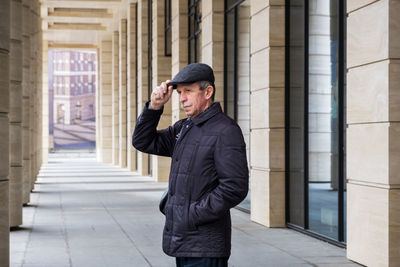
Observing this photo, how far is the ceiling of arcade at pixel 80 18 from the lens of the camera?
1442 inches

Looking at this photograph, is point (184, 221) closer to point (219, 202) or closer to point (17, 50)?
point (219, 202)

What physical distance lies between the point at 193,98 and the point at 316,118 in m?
7.76

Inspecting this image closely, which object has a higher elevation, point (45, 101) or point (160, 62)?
point (160, 62)

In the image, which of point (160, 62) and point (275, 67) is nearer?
point (275, 67)

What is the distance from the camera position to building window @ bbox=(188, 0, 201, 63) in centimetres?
2025

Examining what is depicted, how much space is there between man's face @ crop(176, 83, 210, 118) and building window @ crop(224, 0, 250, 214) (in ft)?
35.9

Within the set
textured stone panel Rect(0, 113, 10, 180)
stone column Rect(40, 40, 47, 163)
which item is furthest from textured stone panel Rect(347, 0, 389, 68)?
stone column Rect(40, 40, 47, 163)

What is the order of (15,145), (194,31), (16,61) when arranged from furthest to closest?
(194,31)
(15,145)
(16,61)

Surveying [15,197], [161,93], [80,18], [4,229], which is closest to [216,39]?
[15,197]

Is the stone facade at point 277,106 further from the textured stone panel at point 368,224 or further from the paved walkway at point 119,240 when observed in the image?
the paved walkway at point 119,240

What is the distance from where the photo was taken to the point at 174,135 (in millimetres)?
4324

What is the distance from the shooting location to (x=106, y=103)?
157ft

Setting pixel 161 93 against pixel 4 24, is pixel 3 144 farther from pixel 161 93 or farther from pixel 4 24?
pixel 161 93

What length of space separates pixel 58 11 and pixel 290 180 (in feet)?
102
